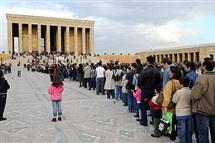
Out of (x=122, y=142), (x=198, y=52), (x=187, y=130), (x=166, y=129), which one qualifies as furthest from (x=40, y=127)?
(x=198, y=52)

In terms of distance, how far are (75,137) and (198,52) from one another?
71619 millimetres

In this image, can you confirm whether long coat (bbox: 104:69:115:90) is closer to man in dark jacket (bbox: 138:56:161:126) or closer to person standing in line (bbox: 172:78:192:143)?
man in dark jacket (bbox: 138:56:161:126)

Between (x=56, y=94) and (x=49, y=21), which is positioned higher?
(x=49, y=21)

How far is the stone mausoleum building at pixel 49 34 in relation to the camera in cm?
8725

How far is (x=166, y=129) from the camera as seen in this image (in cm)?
1035

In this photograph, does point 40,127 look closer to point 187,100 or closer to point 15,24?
point 187,100

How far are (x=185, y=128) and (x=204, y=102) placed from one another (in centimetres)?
89

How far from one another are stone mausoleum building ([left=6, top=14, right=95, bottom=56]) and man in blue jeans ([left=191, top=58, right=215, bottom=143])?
77.5 m

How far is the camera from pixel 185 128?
939 cm

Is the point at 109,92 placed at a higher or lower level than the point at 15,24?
lower

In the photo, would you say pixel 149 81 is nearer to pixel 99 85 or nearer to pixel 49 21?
pixel 99 85

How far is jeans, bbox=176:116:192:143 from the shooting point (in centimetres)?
932

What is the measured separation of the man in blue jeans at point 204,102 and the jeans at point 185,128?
0.44 m

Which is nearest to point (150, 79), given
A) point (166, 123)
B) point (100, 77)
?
point (166, 123)
